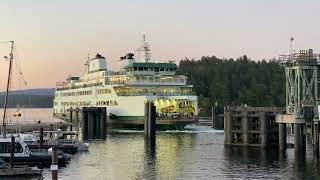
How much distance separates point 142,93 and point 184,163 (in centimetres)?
4985

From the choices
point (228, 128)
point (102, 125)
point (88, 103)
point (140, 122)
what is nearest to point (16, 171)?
point (228, 128)

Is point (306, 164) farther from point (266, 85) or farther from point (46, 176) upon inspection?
point (266, 85)

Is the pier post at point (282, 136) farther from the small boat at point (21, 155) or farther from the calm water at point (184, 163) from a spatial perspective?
the small boat at point (21, 155)

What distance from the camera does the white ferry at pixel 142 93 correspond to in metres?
103

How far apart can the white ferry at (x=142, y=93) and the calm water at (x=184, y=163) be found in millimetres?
25404

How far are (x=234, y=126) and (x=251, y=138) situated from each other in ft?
8.59

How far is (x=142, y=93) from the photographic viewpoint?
349ft

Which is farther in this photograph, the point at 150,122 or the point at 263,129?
the point at 150,122

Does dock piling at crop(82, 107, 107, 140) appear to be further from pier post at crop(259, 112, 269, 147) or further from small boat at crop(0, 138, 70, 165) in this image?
small boat at crop(0, 138, 70, 165)

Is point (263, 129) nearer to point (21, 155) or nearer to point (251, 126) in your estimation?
point (251, 126)

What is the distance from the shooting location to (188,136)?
9212 centimetres

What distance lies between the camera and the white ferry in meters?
103

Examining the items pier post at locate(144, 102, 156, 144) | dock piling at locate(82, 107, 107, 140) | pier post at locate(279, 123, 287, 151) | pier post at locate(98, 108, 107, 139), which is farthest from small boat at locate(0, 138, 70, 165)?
dock piling at locate(82, 107, 107, 140)

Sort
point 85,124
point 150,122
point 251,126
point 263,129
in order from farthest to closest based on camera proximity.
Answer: point 85,124
point 150,122
point 251,126
point 263,129
